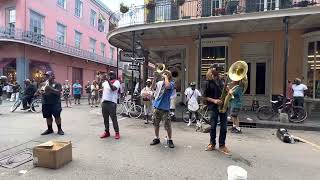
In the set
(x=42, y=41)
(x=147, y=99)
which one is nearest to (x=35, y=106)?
(x=147, y=99)

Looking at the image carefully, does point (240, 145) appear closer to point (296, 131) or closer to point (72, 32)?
point (296, 131)

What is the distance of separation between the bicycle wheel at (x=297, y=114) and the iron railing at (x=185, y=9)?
15.2 ft

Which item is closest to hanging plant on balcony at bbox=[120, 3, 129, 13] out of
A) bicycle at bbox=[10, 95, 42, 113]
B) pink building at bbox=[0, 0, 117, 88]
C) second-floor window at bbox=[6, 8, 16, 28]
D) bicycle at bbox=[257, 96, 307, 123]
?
bicycle at bbox=[10, 95, 42, 113]

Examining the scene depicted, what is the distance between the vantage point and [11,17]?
2395 cm

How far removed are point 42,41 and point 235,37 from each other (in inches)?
641

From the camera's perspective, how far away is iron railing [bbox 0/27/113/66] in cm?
2205

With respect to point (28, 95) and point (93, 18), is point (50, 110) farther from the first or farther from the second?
point (93, 18)

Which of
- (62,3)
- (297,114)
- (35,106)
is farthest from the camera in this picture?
(62,3)

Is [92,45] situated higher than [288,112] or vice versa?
[92,45]

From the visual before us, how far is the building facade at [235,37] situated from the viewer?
12.6 metres

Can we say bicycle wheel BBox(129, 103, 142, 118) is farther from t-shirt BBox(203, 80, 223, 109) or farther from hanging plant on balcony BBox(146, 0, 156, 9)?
t-shirt BBox(203, 80, 223, 109)

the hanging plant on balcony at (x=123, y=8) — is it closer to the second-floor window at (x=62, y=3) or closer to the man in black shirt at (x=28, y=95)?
the man in black shirt at (x=28, y=95)

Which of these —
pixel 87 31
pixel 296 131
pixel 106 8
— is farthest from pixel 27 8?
pixel 296 131

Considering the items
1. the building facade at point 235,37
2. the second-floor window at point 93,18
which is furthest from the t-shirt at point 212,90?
the second-floor window at point 93,18
